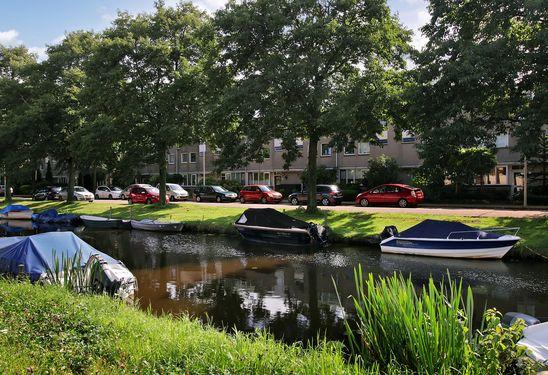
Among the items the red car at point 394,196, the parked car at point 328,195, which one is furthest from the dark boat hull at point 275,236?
the parked car at point 328,195

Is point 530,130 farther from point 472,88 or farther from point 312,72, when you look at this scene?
point 312,72

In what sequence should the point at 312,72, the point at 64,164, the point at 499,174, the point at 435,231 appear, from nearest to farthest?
the point at 435,231, the point at 312,72, the point at 499,174, the point at 64,164

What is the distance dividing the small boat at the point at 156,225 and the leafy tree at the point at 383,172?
19248 millimetres

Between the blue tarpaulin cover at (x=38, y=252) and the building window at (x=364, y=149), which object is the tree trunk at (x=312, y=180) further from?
the building window at (x=364, y=149)

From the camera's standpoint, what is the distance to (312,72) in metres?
22.1

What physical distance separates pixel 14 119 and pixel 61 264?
30.4 metres

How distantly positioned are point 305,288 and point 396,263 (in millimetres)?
4727

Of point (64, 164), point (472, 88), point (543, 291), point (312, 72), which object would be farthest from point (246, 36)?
point (64, 164)

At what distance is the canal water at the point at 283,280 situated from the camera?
35.1ft

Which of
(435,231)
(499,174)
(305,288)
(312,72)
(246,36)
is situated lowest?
(305,288)

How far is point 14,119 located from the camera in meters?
36.6

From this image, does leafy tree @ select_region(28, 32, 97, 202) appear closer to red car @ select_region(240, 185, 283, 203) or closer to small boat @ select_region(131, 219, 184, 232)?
small boat @ select_region(131, 219, 184, 232)

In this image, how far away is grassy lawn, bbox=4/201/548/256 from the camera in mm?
18344

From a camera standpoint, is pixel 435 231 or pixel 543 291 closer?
pixel 543 291
